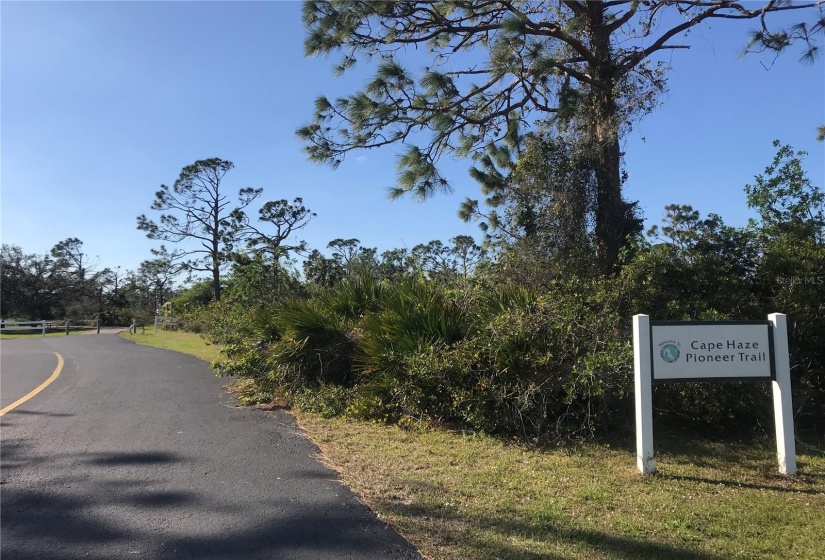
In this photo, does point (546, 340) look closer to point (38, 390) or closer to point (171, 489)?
point (171, 489)

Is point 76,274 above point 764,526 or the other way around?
above

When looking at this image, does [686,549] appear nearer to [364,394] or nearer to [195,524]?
[195,524]

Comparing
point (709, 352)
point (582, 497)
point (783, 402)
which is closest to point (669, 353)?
point (709, 352)

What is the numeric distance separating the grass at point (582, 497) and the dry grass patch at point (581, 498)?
0.01 meters

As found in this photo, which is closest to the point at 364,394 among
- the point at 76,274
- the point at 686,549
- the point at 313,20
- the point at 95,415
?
the point at 95,415

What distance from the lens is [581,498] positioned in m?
4.93

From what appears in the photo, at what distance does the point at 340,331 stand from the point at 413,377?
2.86 meters

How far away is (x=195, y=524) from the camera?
4.22m

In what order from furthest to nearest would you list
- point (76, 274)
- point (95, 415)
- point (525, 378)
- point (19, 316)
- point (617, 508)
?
1. point (76, 274)
2. point (19, 316)
3. point (95, 415)
4. point (525, 378)
5. point (617, 508)

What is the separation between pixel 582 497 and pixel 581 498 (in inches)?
1.1

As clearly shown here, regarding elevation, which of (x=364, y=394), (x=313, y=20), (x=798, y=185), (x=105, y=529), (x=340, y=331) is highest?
(x=313, y=20)

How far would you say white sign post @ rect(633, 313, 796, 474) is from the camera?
19.1 feet

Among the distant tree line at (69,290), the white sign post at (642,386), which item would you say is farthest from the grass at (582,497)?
the distant tree line at (69,290)

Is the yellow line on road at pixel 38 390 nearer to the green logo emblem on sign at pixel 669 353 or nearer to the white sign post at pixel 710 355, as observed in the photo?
the white sign post at pixel 710 355
